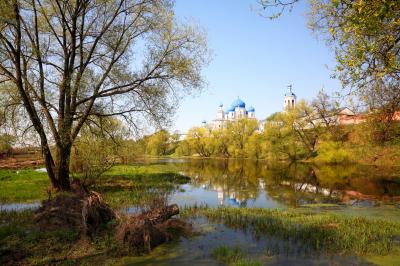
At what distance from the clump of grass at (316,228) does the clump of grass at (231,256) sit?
2.12m

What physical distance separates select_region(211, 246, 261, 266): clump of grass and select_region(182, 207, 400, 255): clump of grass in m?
2.12

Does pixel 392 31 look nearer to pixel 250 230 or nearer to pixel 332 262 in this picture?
pixel 332 262

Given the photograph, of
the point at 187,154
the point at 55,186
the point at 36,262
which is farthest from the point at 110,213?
the point at 187,154

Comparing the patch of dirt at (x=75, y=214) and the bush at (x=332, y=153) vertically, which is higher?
the bush at (x=332, y=153)

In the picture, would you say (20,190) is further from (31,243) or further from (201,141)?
(201,141)

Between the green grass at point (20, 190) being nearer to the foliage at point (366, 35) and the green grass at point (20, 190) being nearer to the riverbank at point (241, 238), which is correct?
the riverbank at point (241, 238)

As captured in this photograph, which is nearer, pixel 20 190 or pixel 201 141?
pixel 20 190

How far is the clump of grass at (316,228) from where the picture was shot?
36.8 ft

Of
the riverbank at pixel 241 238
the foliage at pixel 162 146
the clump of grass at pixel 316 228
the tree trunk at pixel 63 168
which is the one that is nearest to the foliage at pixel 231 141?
the foliage at pixel 162 146

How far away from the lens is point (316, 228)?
13359 millimetres

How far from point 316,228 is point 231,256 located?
4806mm

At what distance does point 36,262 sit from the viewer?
31.2ft

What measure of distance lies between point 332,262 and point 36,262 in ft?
27.3

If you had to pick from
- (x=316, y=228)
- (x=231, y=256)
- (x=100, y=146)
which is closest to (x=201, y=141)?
(x=100, y=146)
